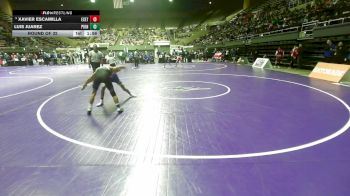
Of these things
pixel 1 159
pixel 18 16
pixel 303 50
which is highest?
pixel 18 16

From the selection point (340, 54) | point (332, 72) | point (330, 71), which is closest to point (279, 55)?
point (340, 54)

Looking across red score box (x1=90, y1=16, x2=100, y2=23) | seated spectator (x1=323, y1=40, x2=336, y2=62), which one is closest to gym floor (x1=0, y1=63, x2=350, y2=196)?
seated spectator (x1=323, y1=40, x2=336, y2=62)

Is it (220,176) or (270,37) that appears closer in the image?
(220,176)

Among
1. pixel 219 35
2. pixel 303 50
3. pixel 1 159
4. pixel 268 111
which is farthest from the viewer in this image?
pixel 219 35

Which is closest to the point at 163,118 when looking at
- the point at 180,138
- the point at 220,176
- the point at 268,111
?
the point at 180,138

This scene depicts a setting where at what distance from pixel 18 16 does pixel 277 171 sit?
15.5 m

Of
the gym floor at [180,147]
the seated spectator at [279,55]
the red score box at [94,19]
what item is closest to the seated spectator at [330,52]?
the seated spectator at [279,55]

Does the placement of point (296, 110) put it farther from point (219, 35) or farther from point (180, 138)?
point (219, 35)

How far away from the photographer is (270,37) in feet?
83.5
